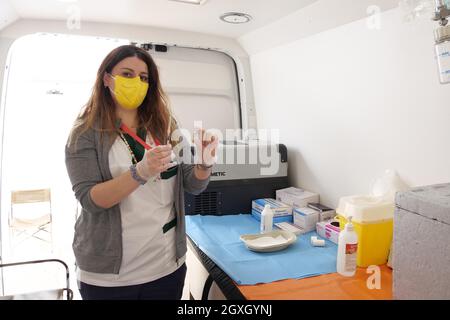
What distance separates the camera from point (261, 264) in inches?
45.9

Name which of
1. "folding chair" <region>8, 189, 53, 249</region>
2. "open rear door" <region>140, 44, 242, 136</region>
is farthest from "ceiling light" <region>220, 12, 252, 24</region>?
"folding chair" <region>8, 189, 53, 249</region>

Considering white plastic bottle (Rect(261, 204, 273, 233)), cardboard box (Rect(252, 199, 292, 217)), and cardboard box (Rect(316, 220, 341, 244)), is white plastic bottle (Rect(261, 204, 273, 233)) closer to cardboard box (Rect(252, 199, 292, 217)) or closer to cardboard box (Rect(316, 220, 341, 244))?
cardboard box (Rect(252, 199, 292, 217))

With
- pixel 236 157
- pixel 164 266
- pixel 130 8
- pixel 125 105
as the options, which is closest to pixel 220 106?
pixel 236 157

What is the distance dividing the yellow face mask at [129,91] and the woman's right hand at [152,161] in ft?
0.84

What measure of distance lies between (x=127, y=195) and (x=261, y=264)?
594mm

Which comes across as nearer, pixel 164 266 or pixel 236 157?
pixel 164 266

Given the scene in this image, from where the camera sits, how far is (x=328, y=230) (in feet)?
4.59

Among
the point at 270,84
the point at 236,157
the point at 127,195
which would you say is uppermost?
the point at 270,84

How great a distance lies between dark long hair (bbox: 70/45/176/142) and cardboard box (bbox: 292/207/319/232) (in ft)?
2.69

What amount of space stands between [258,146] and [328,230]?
2.18ft

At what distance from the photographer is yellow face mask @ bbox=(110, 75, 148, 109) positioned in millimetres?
997

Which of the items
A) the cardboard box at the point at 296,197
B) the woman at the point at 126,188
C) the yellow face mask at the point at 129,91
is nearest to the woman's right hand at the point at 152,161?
the woman at the point at 126,188

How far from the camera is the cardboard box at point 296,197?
5.43 ft
